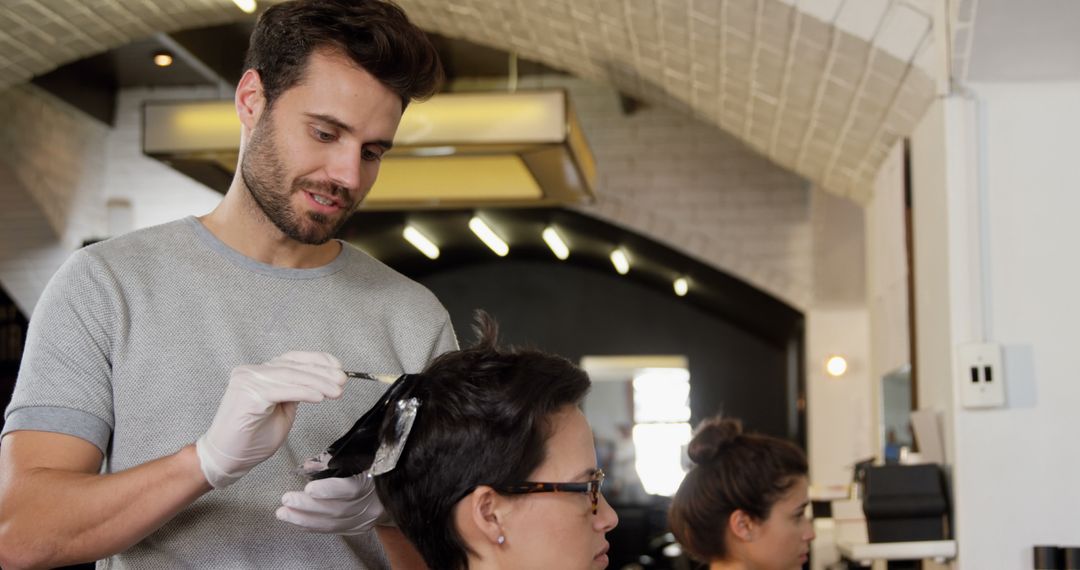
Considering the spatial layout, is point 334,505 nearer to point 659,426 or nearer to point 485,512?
point 485,512

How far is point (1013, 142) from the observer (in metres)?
3.27

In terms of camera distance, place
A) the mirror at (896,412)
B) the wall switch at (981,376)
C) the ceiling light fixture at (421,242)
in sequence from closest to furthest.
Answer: the wall switch at (981,376) < the mirror at (896,412) < the ceiling light fixture at (421,242)

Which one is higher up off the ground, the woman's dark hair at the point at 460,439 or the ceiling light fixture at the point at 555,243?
the ceiling light fixture at the point at 555,243

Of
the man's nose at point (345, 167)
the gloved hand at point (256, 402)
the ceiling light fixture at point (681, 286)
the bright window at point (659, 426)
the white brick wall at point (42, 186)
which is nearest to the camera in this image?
the gloved hand at point (256, 402)

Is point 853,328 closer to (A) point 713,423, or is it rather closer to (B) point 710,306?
(B) point 710,306

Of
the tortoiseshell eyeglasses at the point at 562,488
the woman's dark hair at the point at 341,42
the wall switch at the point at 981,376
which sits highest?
the woman's dark hair at the point at 341,42

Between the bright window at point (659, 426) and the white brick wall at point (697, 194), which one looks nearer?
the white brick wall at point (697, 194)

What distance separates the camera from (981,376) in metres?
3.22

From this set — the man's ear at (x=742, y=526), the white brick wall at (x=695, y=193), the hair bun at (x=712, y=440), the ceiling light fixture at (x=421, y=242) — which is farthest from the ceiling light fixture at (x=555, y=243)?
the man's ear at (x=742, y=526)

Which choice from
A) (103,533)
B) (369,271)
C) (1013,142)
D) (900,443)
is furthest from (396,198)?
(103,533)

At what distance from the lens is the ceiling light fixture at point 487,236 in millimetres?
8430

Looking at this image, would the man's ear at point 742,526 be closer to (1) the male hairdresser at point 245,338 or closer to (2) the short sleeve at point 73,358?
(1) the male hairdresser at point 245,338

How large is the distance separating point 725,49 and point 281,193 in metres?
2.76

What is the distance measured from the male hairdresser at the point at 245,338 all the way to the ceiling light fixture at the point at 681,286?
781cm
